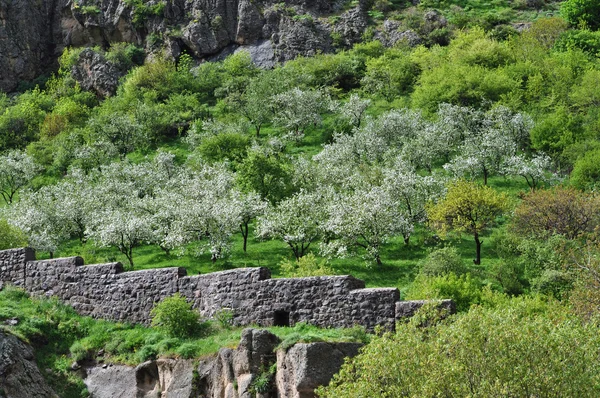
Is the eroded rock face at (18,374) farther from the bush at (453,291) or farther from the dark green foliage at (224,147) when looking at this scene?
the dark green foliage at (224,147)

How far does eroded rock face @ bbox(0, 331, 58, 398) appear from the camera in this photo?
1967 cm

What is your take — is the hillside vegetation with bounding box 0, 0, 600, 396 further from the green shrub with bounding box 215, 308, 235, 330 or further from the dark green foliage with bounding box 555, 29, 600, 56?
the green shrub with bounding box 215, 308, 235, 330

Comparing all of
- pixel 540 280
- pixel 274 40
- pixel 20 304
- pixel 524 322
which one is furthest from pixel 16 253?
pixel 274 40

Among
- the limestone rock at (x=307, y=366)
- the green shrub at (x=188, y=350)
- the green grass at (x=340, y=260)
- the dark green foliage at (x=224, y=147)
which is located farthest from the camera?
the dark green foliage at (x=224, y=147)

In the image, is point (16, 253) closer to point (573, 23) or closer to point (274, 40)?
point (274, 40)

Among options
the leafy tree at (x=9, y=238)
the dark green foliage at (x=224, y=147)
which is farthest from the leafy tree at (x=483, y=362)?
the dark green foliage at (x=224, y=147)

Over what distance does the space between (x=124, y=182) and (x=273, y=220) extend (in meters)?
19.3

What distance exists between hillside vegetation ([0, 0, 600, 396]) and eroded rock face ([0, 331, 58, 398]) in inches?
326

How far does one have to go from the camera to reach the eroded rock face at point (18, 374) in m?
19.7

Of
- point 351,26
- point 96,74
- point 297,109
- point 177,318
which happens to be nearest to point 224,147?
point 297,109

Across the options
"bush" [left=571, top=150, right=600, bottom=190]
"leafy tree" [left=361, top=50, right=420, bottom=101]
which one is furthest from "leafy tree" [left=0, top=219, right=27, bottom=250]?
"leafy tree" [left=361, top=50, right=420, bottom=101]

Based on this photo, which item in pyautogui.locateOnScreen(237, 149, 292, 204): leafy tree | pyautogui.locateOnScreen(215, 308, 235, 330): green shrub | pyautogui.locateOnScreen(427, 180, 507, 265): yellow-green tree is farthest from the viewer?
pyautogui.locateOnScreen(237, 149, 292, 204): leafy tree

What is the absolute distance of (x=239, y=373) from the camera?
66.8ft

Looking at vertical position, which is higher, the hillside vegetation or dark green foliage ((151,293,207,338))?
dark green foliage ((151,293,207,338))
